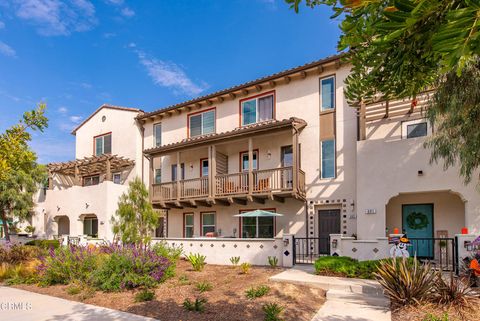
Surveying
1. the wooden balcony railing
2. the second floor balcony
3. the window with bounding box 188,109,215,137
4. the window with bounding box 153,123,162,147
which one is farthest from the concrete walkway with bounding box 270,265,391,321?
the window with bounding box 153,123,162,147

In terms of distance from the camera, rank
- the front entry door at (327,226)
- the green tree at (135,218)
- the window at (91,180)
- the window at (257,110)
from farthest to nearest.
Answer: the window at (91,180) < the window at (257,110) < the front entry door at (327,226) < the green tree at (135,218)

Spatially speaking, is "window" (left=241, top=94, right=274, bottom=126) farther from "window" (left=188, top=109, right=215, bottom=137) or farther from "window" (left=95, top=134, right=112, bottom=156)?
"window" (left=95, top=134, right=112, bottom=156)

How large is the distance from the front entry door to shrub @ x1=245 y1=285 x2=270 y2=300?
7.03 meters

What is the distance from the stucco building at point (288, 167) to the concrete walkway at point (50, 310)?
8175 millimetres

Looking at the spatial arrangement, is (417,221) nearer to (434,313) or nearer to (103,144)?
(434,313)

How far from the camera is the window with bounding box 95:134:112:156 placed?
24.1 metres

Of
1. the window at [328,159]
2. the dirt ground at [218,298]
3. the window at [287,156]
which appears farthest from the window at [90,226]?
the window at [328,159]

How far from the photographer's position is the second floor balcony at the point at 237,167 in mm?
15867

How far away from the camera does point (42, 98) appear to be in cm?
899

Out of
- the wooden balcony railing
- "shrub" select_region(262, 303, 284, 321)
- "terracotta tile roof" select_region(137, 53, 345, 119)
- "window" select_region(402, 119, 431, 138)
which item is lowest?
"shrub" select_region(262, 303, 284, 321)

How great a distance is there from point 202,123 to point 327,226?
9.66m

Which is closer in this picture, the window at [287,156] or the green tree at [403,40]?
the green tree at [403,40]

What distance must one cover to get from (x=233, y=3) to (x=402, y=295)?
9596mm

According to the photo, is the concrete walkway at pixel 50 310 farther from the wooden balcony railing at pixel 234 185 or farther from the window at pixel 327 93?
the window at pixel 327 93
